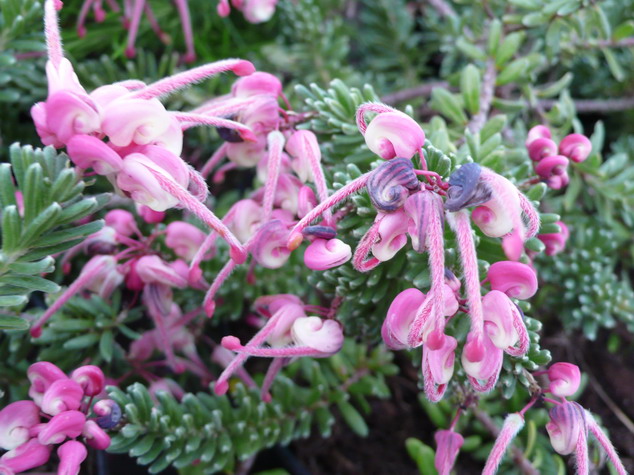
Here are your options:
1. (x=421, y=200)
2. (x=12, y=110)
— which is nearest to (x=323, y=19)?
(x=12, y=110)

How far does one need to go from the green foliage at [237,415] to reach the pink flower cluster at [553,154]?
0.36 meters

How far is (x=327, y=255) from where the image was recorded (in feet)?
1.52

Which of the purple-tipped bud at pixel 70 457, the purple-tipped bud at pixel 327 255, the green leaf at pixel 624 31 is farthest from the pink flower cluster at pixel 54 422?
the green leaf at pixel 624 31

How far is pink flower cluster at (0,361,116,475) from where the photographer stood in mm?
495

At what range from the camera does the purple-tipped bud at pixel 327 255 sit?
0.46 meters

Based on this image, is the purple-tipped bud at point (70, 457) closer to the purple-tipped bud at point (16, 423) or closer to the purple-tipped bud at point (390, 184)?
the purple-tipped bud at point (16, 423)

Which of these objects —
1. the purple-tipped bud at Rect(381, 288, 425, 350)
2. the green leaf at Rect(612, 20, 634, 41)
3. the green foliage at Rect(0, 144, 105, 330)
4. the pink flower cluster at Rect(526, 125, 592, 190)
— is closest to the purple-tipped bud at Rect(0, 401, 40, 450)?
the green foliage at Rect(0, 144, 105, 330)

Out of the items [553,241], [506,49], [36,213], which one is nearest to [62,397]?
[36,213]

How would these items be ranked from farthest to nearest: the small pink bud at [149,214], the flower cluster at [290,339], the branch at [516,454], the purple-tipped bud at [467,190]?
the branch at [516,454] → the small pink bud at [149,214] → the flower cluster at [290,339] → the purple-tipped bud at [467,190]

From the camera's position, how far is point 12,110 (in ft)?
2.91

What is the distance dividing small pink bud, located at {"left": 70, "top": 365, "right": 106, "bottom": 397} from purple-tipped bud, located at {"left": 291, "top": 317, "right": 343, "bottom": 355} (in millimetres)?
189

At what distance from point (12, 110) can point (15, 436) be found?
565 mm

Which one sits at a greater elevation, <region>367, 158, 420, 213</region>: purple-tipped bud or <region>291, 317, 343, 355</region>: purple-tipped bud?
<region>367, 158, 420, 213</region>: purple-tipped bud

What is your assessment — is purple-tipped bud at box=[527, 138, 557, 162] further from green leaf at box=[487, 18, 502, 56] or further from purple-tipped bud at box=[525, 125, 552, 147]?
green leaf at box=[487, 18, 502, 56]
